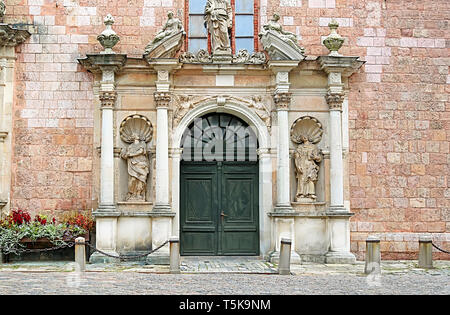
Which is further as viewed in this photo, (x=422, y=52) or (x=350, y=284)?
(x=422, y=52)

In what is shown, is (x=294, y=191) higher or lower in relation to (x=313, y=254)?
higher

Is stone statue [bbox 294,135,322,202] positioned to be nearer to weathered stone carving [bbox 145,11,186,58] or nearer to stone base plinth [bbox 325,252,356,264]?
stone base plinth [bbox 325,252,356,264]

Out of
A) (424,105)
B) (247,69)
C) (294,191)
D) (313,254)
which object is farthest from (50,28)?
(424,105)

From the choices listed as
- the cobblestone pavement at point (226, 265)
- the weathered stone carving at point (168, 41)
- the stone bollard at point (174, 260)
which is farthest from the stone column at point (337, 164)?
the stone bollard at point (174, 260)

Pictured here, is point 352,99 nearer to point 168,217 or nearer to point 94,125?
point 168,217

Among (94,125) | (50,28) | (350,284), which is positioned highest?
(50,28)

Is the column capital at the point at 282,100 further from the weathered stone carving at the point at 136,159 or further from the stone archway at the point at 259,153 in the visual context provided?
the weathered stone carving at the point at 136,159

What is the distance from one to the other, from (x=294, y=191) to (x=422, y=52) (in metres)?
4.20

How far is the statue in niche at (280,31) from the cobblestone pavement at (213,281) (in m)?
4.63

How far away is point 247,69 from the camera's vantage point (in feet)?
43.4

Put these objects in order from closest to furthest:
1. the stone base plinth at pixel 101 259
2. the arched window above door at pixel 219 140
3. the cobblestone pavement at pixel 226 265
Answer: the cobblestone pavement at pixel 226 265
the stone base plinth at pixel 101 259
the arched window above door at pixel 219 140

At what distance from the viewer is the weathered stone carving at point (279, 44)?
12.8 m

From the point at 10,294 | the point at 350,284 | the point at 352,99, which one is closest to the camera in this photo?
the point at 10,294

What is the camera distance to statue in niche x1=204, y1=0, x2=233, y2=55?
1310cm
